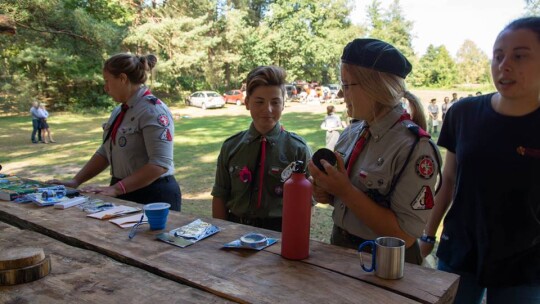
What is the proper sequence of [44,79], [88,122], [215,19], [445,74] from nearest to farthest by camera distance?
[88,122] → [44,79] → [215,19] → [445,74]

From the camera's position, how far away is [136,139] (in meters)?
2.55

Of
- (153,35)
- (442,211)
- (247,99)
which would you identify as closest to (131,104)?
(247,99)

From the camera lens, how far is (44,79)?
77.7 feet

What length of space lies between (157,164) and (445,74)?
3824 cm

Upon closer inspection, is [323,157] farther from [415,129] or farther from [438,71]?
[438,71]

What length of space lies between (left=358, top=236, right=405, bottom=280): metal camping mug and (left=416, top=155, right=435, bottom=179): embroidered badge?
29 centimetres

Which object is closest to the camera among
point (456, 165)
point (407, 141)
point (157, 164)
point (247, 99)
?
point (407, 141)

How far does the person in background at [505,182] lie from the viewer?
1542 mm

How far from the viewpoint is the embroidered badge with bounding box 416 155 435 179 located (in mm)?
1447

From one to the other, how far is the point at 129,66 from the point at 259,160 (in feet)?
3.65

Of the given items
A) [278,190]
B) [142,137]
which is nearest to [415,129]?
[278,190]

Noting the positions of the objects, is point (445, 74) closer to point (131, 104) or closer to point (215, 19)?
point (215, 19)

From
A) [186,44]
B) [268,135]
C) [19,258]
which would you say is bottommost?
[19,258]

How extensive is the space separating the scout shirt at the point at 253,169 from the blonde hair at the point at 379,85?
0.75m
